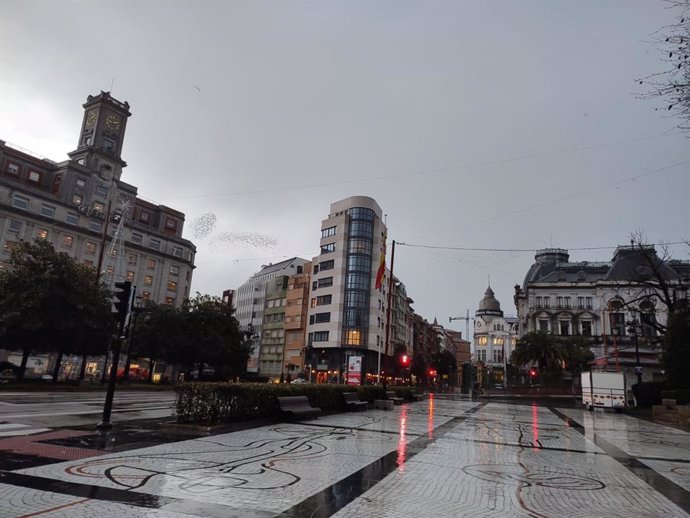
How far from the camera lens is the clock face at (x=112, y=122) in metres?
80.3

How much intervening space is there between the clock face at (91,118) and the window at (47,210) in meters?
22.5

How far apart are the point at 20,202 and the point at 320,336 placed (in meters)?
47.3

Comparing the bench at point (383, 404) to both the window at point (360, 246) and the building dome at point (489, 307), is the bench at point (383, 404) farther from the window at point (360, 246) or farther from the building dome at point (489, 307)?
the building dome at point (489, 307)

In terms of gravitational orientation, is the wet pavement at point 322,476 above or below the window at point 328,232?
below

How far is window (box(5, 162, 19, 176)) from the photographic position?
2486 inches

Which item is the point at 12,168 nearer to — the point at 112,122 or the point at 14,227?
the point at 14,227

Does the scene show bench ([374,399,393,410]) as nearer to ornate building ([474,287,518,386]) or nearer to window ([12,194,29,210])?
window ([12,194,29,210])

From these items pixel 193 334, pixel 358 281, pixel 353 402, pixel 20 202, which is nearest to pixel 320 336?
pixel 358 281

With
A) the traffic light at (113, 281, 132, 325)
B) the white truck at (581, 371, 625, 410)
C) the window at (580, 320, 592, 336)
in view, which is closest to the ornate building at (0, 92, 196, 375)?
the traffic light at (113, 281, 132, 325)

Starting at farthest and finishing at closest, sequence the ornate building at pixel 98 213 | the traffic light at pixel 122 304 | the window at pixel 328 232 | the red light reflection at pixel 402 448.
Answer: the window at pixel 328 232 → the ornate building at pixel 98 213 → the traffic light at pixel 122 304 → the red light reflection at pixel 402 448

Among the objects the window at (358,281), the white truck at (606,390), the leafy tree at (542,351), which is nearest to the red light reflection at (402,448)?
the white truck at (606,390)

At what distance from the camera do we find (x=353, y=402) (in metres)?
21.4

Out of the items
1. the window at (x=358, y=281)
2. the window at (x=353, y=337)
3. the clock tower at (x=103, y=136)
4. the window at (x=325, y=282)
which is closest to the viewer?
the clock tower at (x=103, y=136)

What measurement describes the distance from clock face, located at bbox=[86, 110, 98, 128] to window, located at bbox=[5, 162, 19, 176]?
1897cm
